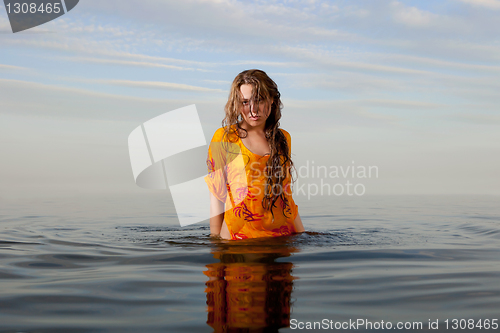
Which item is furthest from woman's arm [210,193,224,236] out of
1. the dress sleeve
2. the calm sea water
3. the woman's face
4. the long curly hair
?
the woman's face

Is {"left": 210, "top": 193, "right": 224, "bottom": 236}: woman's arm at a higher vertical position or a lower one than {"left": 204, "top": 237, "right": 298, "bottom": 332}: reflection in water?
higher

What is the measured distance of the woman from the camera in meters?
4.16

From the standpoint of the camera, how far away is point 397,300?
2471 mm

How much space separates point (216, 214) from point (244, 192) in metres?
0.55

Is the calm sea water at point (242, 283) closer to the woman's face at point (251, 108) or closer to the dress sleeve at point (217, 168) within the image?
the dress sleeve at point (217, 168)

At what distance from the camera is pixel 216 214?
14.9 feet

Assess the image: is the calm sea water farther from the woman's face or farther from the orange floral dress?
the woman's face

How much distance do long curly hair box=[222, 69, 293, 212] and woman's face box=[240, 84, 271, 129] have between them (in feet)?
0.07

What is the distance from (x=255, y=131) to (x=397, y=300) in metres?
2.34

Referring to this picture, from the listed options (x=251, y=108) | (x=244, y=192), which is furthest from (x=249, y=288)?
(x=251, y=108)

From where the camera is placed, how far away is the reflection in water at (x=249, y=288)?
2055 mm

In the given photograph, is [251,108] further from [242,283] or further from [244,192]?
[242,283]

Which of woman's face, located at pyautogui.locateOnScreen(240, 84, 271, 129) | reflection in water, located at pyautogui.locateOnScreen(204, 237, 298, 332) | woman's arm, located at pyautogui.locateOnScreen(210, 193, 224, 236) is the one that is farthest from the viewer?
woman's arm, located at pyautogui.locateOnScreen(210, 193, 224, 236)

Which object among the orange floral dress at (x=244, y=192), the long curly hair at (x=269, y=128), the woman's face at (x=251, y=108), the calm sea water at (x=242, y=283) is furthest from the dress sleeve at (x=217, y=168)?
the calm sea water at (x=242, y=283)
